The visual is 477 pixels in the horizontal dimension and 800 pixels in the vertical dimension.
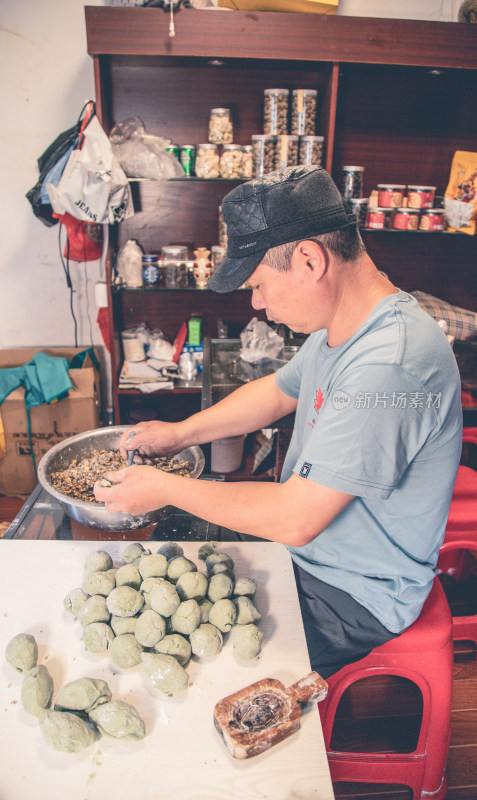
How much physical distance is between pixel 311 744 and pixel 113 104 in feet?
9.62

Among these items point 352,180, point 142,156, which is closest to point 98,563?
point 142,156

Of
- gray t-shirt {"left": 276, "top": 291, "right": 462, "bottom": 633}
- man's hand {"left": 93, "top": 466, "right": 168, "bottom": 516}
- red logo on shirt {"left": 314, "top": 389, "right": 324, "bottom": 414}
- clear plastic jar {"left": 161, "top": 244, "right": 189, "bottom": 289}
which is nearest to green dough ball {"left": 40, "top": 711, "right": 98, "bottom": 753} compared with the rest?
man's hand {"left": 93, "top": 466, "right": 168, "bottom": 516}

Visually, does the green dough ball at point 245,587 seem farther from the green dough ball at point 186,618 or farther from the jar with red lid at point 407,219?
the jar with red lid at point 407,219

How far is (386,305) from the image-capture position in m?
1.15

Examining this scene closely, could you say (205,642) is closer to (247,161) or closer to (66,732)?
(66,732)

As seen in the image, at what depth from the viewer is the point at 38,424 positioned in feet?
9.55

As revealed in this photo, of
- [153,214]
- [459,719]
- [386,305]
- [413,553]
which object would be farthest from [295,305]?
[153,214]

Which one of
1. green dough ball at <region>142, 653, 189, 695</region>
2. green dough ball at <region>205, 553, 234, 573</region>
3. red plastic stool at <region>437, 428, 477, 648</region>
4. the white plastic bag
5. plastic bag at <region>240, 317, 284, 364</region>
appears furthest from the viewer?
plastic bag at <region>240, 317, 284, 364</region>

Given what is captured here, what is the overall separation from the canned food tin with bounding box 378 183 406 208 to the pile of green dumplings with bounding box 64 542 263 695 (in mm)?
2240

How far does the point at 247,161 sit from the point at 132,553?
220cm

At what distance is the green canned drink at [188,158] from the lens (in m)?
2.74

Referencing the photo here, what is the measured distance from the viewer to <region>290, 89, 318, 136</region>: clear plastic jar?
8.69ft

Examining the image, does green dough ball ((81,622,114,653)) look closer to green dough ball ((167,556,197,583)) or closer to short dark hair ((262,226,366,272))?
green dough ball ((167,556,197,583))

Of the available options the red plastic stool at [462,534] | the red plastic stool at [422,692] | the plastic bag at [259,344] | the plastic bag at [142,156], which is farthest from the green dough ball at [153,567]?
the plastic bag at [142,156]
